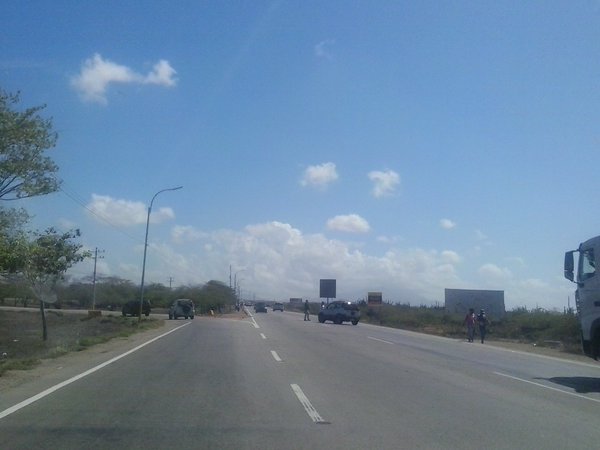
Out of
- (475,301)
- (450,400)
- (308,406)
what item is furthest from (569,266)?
(475,301)

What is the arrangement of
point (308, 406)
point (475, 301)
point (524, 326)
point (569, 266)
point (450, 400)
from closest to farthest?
point (308, 406)
point (450, 400)
point (569, 266)
point (524, 326)
point (475, 301)

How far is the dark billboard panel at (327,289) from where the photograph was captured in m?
97.6

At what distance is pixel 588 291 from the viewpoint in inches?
734

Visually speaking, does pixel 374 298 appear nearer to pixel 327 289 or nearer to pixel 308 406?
pixel 327 289

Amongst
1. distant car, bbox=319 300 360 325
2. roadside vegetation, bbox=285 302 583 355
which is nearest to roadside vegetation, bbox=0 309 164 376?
distant car, bbox=319 300 360 325

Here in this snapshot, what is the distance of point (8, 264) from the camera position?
26328mm

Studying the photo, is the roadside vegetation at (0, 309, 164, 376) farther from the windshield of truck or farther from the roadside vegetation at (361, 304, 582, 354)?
the roadside vegetation at (361, 304, 582, 354)

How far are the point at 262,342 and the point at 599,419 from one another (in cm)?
1957

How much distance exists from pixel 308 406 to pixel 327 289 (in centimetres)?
8507

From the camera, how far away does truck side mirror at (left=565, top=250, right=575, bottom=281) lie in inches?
765

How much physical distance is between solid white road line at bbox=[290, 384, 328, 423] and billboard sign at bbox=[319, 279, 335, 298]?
8216 centimetres

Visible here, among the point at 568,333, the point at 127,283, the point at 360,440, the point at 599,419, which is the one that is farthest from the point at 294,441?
the point at 127,283

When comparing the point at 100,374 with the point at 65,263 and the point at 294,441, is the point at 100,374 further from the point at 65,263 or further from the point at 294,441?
the point at 65,263

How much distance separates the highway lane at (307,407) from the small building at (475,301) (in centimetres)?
5026
